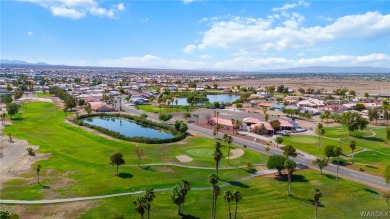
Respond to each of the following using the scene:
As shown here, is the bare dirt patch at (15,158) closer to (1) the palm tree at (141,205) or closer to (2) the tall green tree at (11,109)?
(1) the palm tree at (141,205)

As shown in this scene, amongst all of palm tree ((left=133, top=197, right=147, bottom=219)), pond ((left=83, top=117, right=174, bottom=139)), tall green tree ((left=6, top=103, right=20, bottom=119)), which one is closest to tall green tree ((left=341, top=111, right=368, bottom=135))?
pond ((left=83, top=117, right=174, bottom=139))

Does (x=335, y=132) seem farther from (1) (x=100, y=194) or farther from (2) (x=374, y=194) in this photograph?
(1) (x=100, y=194)

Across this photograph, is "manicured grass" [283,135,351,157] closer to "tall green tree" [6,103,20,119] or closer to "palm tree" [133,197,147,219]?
"palm tree" [133,197,147,219]

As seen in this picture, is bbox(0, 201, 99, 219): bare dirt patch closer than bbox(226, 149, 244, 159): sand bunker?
Yes

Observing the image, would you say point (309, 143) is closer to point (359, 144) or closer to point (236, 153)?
point (359, 144)

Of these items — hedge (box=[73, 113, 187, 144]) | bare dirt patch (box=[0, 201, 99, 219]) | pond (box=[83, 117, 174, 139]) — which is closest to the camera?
bare dirt patch (box=[0, 201, 99, 219])

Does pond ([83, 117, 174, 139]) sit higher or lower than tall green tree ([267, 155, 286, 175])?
lower

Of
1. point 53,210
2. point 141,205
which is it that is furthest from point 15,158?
point 141,205
